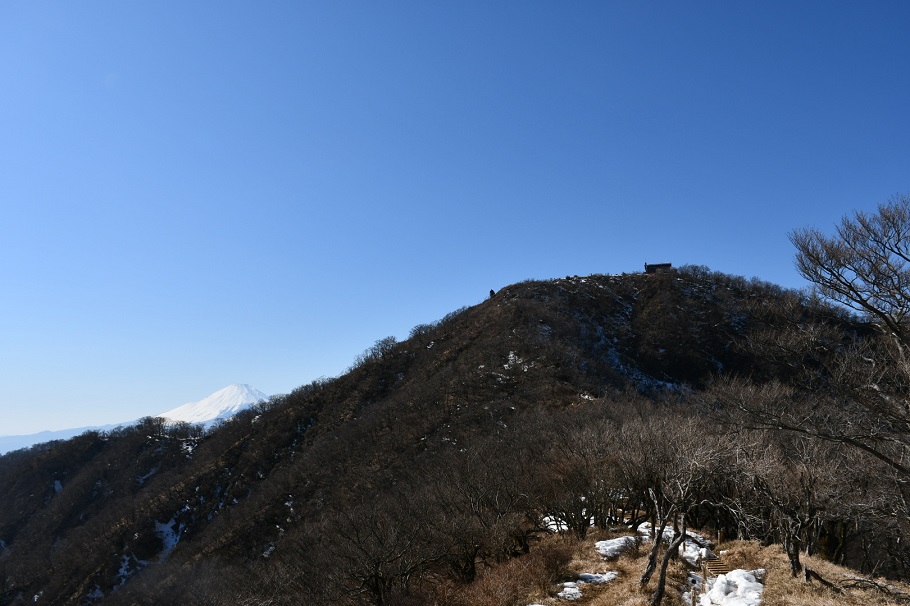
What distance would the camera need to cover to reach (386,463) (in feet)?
189

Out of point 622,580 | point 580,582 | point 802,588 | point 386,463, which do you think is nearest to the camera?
point 802,588

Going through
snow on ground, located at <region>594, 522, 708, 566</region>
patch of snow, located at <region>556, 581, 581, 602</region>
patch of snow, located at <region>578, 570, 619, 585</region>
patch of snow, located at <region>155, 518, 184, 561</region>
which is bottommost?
patch of snow, located at <region>155, 518, 184, 561</region>

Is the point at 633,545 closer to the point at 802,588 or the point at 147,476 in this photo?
the point at 802,588

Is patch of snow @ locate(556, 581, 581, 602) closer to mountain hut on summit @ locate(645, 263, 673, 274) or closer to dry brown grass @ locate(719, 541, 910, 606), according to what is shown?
dry brown grass @ locate(719, 541, 910, 606)

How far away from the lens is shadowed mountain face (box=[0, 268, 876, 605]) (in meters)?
26.4

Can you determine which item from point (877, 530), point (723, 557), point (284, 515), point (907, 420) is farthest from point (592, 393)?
point (907, 420)

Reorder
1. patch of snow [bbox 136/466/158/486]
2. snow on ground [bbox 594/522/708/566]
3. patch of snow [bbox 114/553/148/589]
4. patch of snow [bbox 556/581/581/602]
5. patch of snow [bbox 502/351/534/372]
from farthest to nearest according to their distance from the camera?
patch of snow [bbox 136/466/158/486], patch of snow [bbox 114/553/148/589], patch of snow [bbox 502/351/534/372], snow on ground [bbox 594/522/708/566], patch of snow [bbox 556/581/581/602]

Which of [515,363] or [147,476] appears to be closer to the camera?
[515,363]

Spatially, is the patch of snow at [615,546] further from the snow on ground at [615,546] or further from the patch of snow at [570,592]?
the patch of snow at [570,592]

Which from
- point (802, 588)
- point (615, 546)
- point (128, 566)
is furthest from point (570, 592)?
point (128, 566)

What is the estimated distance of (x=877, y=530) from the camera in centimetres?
2273

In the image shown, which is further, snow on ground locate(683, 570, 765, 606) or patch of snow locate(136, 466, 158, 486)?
patch of snow locate(136, 466, 158, 486)

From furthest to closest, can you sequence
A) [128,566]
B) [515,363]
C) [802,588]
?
1. [128,566]
2. [515,363]
3. [802,588]

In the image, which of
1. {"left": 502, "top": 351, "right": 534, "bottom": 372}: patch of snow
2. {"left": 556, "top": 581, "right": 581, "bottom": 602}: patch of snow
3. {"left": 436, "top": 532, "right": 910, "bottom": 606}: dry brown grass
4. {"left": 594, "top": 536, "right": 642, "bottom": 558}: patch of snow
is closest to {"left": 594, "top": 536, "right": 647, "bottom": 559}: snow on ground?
{"left": 594, "top": 536, "right": 642, "bottom": 558}: patch of snow
